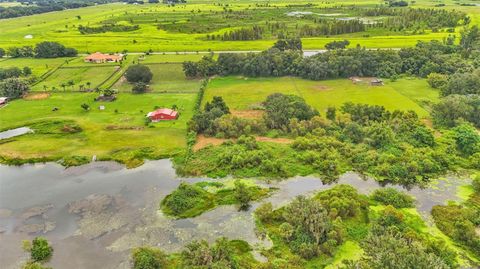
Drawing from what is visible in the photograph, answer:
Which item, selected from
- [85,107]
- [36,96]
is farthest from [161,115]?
[36,96]

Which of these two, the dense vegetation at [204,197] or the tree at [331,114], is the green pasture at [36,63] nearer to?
the dense vegetation at [204,197]

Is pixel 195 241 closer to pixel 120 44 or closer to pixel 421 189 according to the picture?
pixel 421 189

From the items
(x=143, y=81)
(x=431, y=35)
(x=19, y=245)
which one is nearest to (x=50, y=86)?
(x=143, y=81)

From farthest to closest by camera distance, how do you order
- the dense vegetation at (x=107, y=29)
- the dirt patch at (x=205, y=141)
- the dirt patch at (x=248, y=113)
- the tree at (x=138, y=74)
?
the dense vegetation at (x=107, y=29) → the tree at (x=138, y=74) → the dirt patch at (x=248, y=113) → the dirt patch at (x=205, y=141)

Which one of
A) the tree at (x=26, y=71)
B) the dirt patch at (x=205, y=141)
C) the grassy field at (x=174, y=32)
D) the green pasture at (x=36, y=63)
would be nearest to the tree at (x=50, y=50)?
the green pasture at (x=36, y=63)

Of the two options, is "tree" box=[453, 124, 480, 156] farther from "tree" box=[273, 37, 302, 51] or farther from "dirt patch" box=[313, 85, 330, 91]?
"tree" box=[273, 37, 302, 51]

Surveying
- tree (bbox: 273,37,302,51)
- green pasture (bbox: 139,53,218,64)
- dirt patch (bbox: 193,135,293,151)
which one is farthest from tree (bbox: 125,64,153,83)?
tree (bbox: 273,37,302,51)
